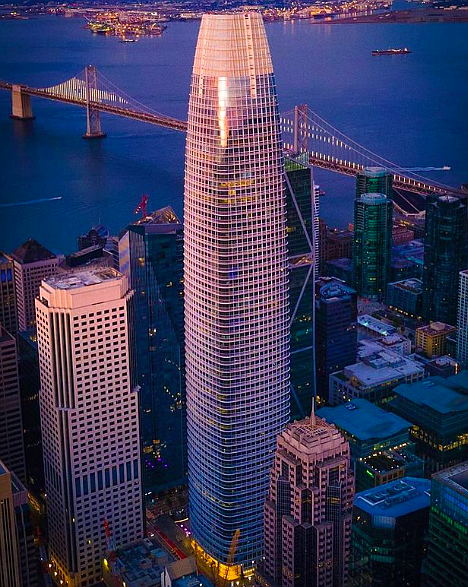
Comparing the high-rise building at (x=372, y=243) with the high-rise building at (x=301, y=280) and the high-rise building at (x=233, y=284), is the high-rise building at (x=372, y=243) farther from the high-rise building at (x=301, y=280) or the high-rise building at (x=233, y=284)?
the high-rise building at (x=233, y=284)

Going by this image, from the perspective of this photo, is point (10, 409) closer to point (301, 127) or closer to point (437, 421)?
point (437, 421)

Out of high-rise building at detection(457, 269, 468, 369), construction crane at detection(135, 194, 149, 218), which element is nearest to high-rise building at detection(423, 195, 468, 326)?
high-rise building at detection(457, 269, 468, 369)

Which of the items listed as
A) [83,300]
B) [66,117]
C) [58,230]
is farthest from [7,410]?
[66,117]

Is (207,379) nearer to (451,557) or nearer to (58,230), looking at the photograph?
(451,557)

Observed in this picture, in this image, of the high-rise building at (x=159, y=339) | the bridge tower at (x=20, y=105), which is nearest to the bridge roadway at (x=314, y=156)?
the bridge tower at (x=20, y=105)

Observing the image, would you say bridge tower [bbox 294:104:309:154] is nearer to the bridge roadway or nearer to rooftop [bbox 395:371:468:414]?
the bridge roadway

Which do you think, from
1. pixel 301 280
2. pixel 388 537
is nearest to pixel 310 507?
pixel 388 537

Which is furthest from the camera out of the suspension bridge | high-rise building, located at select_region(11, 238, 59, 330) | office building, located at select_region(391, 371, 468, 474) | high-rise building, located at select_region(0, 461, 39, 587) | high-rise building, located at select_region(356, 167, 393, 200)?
the suspension bridge
